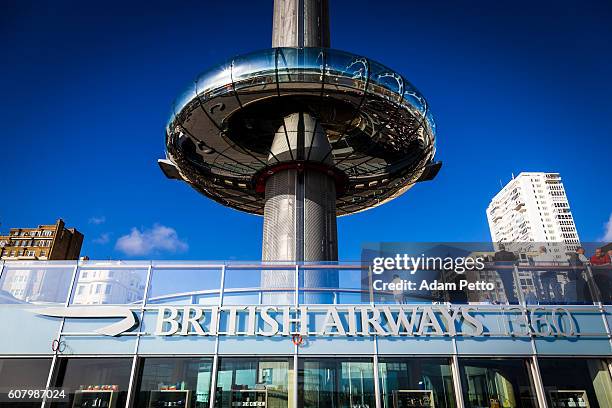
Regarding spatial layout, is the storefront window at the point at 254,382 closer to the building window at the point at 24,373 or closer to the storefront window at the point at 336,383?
the storefront window at the point at 336,383

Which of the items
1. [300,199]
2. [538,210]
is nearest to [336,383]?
[300,199]

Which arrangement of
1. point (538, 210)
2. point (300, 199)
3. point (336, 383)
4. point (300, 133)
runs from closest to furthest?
1. point (336, 383)
2. point (300, 199)
3. point (300, 133)
4. point (538, 210)

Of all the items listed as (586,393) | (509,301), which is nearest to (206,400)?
(509,301)

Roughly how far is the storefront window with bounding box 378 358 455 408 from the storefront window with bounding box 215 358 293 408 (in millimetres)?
2057

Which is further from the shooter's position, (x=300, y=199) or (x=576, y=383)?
(x=300, y=199)

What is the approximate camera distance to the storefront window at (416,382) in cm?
927

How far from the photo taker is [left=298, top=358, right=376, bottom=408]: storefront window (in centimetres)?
918

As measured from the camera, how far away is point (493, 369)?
31.9 feet

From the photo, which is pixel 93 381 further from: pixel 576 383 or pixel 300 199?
pixel 576 383

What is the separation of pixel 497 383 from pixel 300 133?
517 inches

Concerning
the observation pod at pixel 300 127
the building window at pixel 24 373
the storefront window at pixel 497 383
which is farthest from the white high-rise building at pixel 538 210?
the building window at pixel 24 373

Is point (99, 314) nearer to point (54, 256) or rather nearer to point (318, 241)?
point (318, 241)

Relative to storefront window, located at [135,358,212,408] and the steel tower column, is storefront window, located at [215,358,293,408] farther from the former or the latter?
the steel tower column

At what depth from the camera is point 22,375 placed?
9664mm
